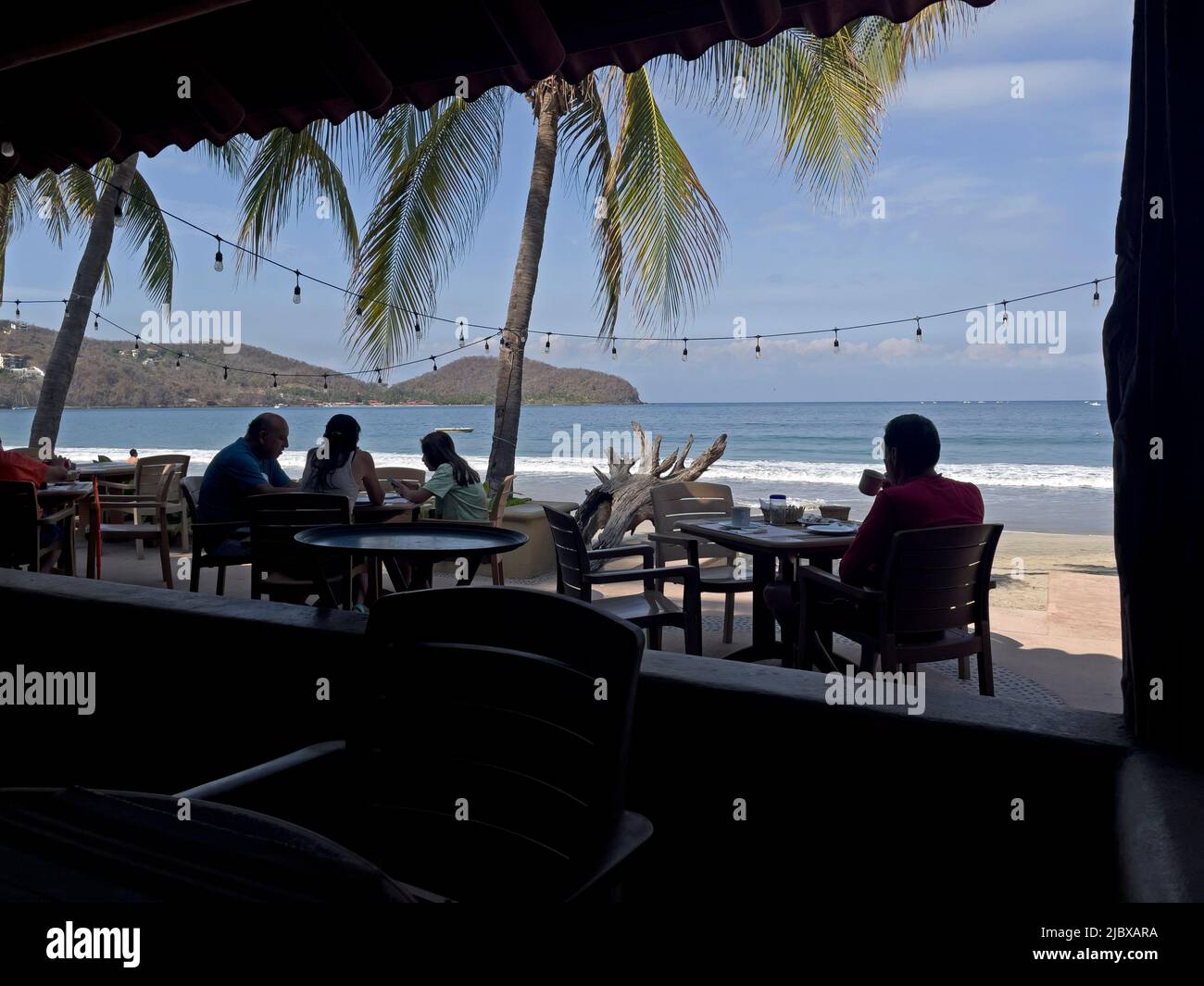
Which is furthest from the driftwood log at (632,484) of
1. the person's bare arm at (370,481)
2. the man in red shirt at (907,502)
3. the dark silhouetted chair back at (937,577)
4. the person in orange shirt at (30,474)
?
the dark silhouetted chair back at (937,577)

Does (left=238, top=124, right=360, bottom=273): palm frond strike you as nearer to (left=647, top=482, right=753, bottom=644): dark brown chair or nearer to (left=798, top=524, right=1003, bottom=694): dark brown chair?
(left=647, top=482, right=753, bottom=644): dark brown chair

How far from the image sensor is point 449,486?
486cm

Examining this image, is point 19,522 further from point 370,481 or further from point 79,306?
point 79,306

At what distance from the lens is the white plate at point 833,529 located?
12.3ft

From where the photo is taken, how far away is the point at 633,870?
103 cm

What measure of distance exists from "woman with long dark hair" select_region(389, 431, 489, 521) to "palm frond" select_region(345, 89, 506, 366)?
357 centimetres

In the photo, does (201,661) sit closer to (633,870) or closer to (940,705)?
(633,870)

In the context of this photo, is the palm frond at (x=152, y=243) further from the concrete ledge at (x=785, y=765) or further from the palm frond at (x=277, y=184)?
the concrete ledge at (x=785, y=765)

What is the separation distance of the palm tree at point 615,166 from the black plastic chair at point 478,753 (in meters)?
6.44

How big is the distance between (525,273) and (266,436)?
4.03 metres

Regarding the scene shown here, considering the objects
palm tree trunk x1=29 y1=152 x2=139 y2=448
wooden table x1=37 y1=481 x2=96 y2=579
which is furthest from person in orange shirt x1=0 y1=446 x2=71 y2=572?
palm tree trunk x1=29 y1=152 x2=139 y2=448

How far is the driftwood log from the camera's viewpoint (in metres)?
7.57
